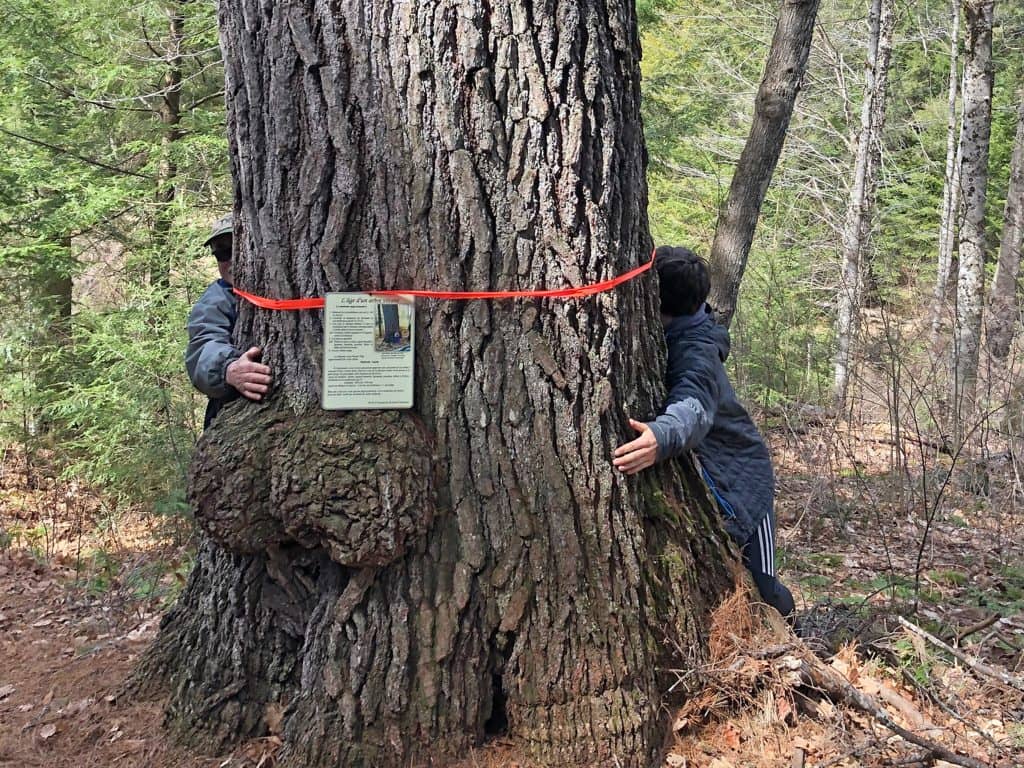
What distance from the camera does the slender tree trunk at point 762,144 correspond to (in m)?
5.46

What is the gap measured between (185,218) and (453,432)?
6464 millimetres

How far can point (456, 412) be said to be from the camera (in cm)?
236

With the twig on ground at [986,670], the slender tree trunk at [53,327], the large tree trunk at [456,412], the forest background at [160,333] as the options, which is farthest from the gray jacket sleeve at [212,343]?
the slender tree trunk at [53,327]

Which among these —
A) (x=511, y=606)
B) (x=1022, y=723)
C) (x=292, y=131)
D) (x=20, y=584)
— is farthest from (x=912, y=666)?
(x=20, y=584)

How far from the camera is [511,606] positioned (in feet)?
7.65

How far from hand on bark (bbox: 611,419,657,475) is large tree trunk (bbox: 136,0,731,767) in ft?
0.13

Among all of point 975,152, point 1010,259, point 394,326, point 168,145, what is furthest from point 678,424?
point 1010,259

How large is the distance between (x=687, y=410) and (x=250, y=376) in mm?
1446

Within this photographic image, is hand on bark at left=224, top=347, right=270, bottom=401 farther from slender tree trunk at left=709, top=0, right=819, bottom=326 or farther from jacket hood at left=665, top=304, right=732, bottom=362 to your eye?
slender tree trunk at left=709, top=0, right=819, bottom=326

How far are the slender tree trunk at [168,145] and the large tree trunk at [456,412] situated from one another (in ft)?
19.1

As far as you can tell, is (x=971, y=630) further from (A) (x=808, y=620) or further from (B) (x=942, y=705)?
(B) (x=942, y=705)

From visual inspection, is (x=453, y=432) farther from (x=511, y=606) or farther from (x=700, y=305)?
(x=700, y=305)

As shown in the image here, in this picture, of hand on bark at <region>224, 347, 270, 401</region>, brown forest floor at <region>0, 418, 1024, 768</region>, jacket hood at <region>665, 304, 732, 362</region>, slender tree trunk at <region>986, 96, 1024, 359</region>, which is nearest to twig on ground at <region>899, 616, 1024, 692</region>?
brown forest floor at <region>0, 418, 1024, 768</region>

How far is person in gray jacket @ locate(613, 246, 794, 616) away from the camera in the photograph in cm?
274
